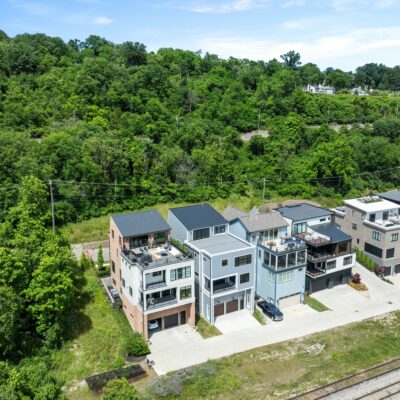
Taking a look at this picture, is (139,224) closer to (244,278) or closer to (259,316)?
(244,278)

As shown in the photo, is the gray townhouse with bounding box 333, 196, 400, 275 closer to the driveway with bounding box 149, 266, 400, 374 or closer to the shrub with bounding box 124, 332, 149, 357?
the driveway with bounding box 149, 266, 400, 374

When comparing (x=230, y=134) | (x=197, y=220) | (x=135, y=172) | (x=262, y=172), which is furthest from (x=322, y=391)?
(x=230, y=134)

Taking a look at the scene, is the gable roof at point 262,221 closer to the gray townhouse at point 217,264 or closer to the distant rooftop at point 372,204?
the gray townhouse at point 217,264

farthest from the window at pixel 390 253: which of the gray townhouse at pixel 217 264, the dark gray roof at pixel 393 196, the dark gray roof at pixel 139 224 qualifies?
the dark gray roof at pixel 139 224

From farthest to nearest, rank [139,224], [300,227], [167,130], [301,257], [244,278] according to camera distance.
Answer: [167,130]
[300,227]
[301,257]
[139,224]
[244,278]

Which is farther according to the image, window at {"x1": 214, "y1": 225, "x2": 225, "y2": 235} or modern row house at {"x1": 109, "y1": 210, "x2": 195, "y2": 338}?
window at {"x1": 214, "y1": 225, "x2": 225, "y2": 235}

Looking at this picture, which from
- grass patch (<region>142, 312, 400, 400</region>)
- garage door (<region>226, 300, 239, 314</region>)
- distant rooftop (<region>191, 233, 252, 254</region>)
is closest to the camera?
grass patch (<region>142, 312, 400, 400</region>)

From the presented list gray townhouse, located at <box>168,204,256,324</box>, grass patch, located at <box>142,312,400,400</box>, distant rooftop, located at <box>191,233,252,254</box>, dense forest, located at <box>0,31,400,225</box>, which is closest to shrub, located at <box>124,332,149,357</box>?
grass patch, located at <box>142,312,400,400</box>

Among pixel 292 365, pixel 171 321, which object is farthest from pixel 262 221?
pixel 292 365
